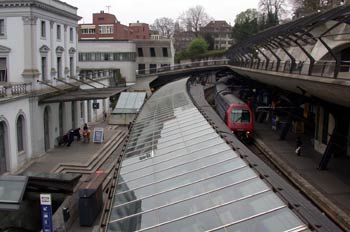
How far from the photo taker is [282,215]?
6211mm

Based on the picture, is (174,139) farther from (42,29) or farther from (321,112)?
(42,29)

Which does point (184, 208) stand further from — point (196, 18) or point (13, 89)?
point (196, 18)

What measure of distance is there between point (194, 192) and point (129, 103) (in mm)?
28961

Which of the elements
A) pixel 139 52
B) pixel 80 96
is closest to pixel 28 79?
pixel 80 96

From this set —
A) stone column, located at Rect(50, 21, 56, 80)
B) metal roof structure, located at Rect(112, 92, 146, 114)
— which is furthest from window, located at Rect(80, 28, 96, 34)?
stone column, located at Rect(50, 21, 56, 80)

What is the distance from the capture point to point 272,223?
6059 millimetres

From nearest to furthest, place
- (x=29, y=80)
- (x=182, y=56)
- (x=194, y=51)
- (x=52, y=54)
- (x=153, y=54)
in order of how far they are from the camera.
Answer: (x=29, y=80) → (x=52, y=54) → (x=153, y=54) → (x=194, y=51) → (x=182, y=56)

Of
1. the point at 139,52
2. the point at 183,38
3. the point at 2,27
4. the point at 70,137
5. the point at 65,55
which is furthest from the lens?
the point at 183,38

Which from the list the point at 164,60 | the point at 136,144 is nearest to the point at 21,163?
the point at 136,144

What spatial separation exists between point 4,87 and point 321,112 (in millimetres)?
18212

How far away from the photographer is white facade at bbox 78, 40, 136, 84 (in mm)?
54000

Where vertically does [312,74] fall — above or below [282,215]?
above

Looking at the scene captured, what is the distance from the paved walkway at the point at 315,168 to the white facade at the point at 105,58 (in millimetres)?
28829

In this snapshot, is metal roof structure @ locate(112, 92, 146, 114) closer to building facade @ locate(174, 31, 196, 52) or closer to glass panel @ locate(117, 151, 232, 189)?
glass panel @ locate(117, 151, 232, 189)
